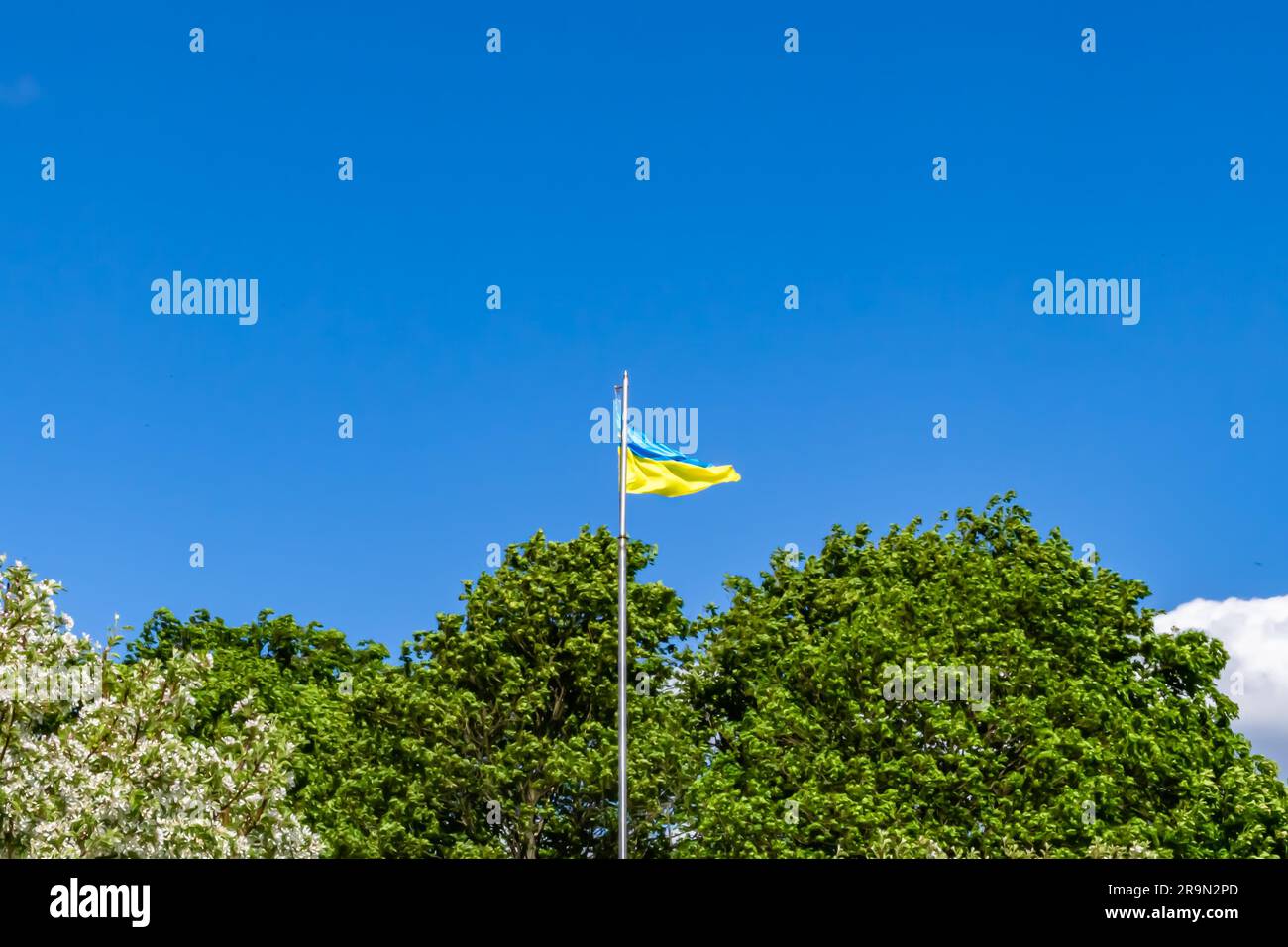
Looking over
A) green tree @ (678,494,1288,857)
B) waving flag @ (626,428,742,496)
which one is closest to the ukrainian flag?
waving flag @ (626,428,742,496)

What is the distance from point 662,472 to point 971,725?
10.5 m

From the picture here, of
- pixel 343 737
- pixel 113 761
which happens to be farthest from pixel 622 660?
pixel 113 761

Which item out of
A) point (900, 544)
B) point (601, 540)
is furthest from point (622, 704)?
point (900, 544)

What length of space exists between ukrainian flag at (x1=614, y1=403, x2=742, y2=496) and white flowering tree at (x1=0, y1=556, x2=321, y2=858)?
11583mm

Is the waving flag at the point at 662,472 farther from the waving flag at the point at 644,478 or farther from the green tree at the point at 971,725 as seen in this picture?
the green tree at the point at 971,725

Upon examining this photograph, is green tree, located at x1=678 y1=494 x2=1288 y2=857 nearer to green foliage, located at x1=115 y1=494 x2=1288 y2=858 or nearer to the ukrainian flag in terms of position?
green foliage, located at x1=115 y1=494 x2=1288 y2=858

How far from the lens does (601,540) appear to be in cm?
4241

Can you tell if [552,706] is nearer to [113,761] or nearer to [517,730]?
[517,730]

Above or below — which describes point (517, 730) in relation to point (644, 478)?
below

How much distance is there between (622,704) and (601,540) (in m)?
8.09

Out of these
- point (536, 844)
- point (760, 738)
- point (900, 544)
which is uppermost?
point (900, 544)

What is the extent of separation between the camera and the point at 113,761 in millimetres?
24266
